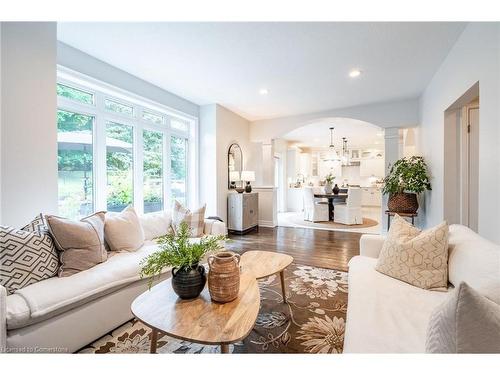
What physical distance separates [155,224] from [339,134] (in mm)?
6510

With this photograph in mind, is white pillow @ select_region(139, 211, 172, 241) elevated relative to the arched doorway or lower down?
lower down

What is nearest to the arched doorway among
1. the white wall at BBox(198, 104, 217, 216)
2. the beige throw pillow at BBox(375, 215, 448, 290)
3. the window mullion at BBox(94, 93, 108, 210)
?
the white wall at BBox(198, 104, 217, 216)

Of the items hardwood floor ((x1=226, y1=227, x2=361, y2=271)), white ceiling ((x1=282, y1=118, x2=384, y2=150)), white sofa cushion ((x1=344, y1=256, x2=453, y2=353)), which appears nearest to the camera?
white sofa cushion ((x1=344, y1=256, x2=453, y2=353))

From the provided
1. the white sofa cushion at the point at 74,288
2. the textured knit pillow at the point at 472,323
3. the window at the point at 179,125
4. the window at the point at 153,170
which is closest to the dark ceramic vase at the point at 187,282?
the white sofa cushion at the point at 74,288

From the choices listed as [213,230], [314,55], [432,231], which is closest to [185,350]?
[213,230]

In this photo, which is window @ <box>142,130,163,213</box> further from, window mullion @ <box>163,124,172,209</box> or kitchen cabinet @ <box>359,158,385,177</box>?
kitchen cabinet @ <box>359,158,385,177</box>

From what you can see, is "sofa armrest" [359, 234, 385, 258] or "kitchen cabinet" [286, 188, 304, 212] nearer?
"sofa armrest" [359, 234, 385, 258]

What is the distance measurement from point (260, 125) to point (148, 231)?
3.94m

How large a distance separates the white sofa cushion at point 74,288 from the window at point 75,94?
2062 millimetres

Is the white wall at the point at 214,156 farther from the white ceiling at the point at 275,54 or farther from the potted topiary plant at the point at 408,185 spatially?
the potted topiary plant at the point at 408,185

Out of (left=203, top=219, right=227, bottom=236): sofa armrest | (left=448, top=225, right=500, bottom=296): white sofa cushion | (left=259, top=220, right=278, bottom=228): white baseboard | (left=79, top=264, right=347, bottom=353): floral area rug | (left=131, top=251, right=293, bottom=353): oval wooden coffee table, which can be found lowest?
(left=79, top=264, right=347, bottom=353): floral area rug

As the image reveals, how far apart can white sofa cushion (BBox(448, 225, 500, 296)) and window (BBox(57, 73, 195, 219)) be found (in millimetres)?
3629

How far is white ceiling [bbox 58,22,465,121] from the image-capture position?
7.39ft
